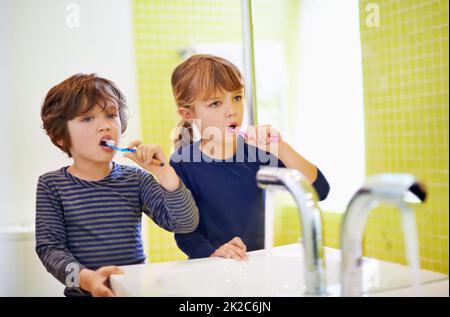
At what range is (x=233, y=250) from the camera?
1113 millimetres

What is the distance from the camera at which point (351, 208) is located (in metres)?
0.70

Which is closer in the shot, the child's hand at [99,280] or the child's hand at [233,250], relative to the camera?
the child's hand at [99,280]

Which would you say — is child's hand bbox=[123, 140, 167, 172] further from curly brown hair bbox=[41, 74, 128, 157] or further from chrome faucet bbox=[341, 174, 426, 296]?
chrome faucet bbox=[341, 174, 426, 296]

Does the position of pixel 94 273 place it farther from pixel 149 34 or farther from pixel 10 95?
pixel 149 34

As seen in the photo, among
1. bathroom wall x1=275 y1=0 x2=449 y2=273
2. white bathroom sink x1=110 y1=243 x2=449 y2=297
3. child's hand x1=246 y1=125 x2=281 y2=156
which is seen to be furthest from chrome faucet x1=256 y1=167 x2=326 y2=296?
child's hand x1=246 y1=125 x2=281 y2=156

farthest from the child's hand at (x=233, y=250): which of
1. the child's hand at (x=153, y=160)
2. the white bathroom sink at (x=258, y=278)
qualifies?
the child's hand at (x=153, y=160)

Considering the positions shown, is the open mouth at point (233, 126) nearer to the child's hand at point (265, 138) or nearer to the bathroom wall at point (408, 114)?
the child's hand at point (265, 138)

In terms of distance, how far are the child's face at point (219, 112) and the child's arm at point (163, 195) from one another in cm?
15

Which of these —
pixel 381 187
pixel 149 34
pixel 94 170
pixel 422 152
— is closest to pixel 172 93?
pixel 149 34

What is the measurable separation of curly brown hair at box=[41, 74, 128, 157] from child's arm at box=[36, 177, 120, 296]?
11 cm

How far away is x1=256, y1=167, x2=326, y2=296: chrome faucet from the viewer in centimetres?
76

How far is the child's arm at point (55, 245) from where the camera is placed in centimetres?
106

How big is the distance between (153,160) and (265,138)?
26 centimetres

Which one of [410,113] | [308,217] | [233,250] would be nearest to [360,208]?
[308,217]
